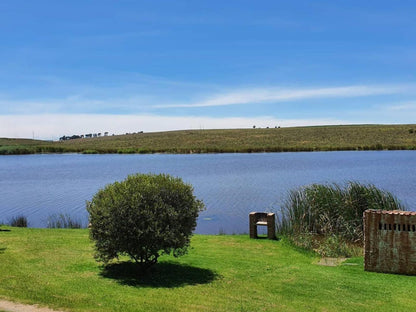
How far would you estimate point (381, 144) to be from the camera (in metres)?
80.8

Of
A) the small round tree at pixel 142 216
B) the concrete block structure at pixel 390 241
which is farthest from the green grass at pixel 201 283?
the small round tree at pixel 142 216

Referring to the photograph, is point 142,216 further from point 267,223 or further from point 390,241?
point 267,223

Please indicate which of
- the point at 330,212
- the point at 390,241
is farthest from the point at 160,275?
the point at 330,212

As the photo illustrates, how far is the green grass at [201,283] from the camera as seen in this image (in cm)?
814

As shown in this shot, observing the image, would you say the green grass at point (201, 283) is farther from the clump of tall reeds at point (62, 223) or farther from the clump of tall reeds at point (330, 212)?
the clump of tall reeds at point (62, 223)

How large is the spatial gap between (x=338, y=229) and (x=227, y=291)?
8.12 meters

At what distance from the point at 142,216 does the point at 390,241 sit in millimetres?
5939

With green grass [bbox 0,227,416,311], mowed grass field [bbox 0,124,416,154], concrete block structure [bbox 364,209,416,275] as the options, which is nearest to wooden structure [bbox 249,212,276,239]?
green grass [bbox 0,227,416,311]

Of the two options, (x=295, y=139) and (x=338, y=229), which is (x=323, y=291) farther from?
(x=295, y=139)

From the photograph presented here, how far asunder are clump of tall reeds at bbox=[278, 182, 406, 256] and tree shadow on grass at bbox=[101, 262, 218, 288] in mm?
5491

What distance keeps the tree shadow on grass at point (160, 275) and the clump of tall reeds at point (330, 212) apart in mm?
5491

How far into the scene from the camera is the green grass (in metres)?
8.14

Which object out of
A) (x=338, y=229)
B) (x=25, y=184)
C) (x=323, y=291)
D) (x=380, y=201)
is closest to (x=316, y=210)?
(x=338, y=229)

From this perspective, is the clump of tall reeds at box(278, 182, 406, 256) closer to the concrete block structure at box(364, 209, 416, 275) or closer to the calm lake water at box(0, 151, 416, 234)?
the calm lake water at box(0, 151, 416, 234)
